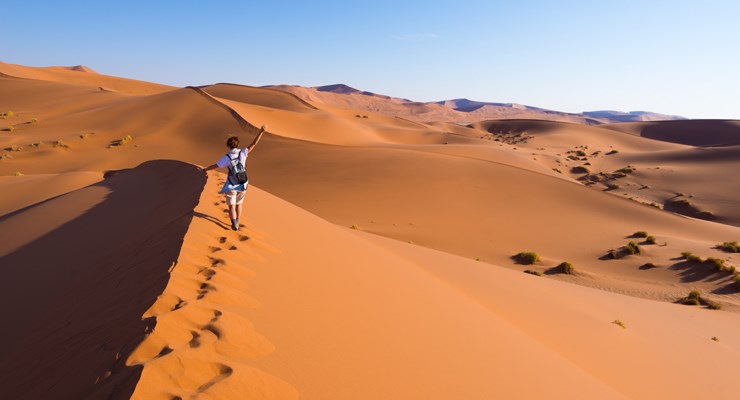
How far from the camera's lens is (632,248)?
14.1 meters

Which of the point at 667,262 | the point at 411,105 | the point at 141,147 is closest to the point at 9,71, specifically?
the point at 141,147

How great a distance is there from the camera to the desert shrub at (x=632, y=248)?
14023mm

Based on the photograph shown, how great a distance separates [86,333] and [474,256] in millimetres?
11639

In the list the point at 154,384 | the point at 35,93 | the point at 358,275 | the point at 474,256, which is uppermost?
the point at 35,93

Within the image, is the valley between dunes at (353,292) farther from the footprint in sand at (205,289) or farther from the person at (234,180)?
the person at (234,180)

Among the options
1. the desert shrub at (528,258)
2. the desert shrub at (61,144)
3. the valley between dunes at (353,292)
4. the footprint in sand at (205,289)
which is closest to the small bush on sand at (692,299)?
the valley between dunes at (353,292)

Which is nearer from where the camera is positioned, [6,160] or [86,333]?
[86,333]

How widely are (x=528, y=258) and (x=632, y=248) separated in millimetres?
3629

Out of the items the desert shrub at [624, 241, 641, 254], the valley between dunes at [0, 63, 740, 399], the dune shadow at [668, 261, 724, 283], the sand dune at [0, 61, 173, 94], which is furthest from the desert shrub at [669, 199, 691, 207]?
the sand dune at [0, 61, 173, 94]

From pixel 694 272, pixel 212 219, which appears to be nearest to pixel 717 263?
pixel 694 272

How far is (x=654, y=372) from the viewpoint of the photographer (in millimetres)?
5797

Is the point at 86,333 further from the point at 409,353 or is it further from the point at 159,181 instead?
the point at 159,181

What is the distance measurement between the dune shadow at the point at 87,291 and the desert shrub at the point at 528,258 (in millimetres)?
9245

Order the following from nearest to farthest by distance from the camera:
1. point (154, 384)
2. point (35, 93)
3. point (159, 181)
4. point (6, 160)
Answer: point (154, 384) → point (159, 181) → point (6, 160) → point (35, 93)
